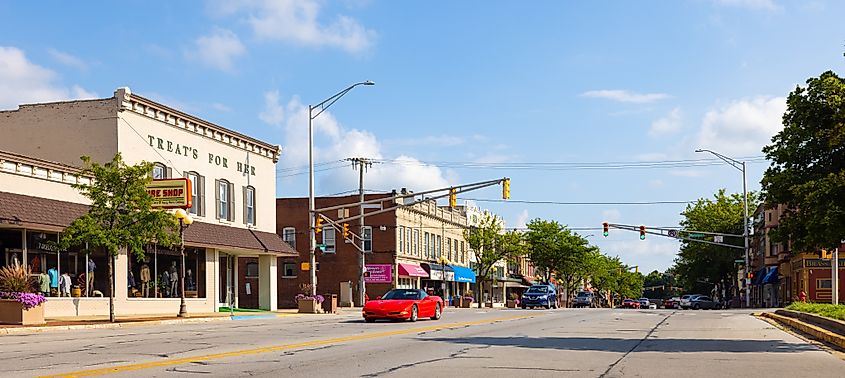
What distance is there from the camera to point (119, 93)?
3694 centimetres

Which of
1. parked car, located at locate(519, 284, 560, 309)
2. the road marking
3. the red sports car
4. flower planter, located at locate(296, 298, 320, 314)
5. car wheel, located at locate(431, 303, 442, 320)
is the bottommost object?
parked car, located at locate(519, 284, 560, 309)

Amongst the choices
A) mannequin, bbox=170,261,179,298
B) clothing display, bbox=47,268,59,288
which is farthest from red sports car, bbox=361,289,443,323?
mannequin, bbox=170,261,179,298

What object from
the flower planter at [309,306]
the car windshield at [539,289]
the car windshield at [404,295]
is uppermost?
the car windshield at [404,295]

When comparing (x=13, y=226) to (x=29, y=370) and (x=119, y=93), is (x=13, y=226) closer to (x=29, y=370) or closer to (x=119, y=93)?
(x=119, y=93)

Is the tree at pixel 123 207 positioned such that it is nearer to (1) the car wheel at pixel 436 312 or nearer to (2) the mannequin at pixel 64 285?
(2) the mannequin at pixel 64 285

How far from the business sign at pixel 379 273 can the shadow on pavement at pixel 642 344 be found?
151 feet

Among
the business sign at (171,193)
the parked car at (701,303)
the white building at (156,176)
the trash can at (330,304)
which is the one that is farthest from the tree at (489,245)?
the business sign at (171,193)

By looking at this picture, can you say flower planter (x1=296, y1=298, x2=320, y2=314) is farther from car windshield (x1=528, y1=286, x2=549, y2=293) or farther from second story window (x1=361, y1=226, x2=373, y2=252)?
second story window (x1=361, y1=226, x2=373, y2=252)

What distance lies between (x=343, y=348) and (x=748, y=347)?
8921mm

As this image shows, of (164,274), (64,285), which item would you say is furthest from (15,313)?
(164,274)

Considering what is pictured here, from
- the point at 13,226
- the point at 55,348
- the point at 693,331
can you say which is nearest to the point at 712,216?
the point at 693,331

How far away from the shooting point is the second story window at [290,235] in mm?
71750

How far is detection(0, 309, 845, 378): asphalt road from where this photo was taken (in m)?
14.7

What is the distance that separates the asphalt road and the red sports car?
638cm
